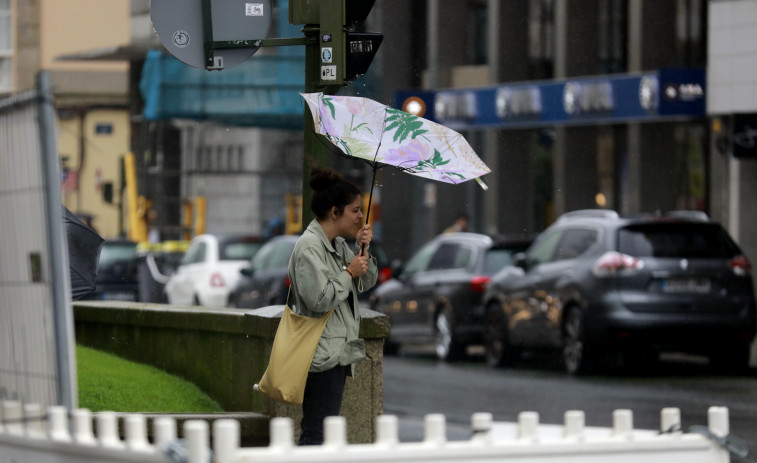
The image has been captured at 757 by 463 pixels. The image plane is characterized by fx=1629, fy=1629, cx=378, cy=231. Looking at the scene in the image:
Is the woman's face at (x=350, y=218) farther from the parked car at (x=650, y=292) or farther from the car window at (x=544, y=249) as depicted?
the car window at (x=544, y=249)

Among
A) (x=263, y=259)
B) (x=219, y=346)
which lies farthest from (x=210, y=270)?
(x=219, y=346)

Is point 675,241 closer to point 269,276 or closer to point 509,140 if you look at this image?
point 269,276

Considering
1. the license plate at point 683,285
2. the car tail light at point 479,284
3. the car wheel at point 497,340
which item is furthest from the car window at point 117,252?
the license plate at point 683,285

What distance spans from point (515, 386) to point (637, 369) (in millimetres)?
2524

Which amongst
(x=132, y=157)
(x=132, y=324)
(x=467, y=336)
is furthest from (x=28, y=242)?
(x=132, y=157)

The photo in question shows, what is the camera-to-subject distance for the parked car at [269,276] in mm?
22750

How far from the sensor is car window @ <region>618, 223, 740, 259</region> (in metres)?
17.6

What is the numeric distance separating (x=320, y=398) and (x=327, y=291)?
0.48 m

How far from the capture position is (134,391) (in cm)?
959

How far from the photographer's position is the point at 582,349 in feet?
58.0

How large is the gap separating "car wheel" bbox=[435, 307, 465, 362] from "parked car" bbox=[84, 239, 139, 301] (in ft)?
25.2

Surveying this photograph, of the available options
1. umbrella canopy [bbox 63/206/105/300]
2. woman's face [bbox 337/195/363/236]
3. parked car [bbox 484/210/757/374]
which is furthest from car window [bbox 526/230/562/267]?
woman's face [bbox 337/195/363/236]

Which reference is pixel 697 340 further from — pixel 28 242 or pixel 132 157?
pixel 132 157

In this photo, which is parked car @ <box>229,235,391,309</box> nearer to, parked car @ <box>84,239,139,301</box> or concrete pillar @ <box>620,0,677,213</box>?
parked car @ <box>84,239,139,301</box>
